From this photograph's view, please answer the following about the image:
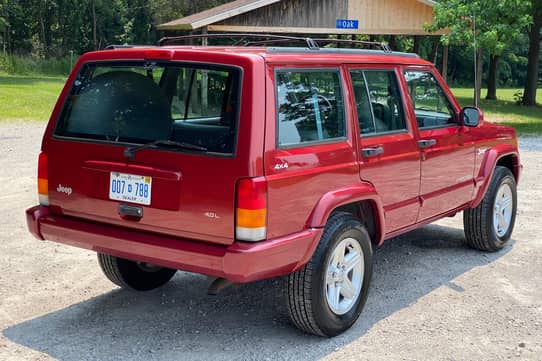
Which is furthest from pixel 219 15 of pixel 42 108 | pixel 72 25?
pixel 72 25

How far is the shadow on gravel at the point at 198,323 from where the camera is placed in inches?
168

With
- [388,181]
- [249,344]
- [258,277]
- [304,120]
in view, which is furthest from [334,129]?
[249,344]

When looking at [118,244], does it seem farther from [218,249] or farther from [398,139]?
[398,139]

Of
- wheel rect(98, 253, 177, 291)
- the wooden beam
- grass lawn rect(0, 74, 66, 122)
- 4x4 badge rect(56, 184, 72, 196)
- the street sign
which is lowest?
wheel rect(98, 253, 177, 291)

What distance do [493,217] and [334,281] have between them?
2669 mm

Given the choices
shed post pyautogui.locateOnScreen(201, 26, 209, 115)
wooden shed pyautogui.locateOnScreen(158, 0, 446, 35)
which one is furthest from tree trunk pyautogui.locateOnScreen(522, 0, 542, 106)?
shed post pyautogui.locateOnScreen(201, 26, 209, 115)

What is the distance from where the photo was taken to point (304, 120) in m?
4.26

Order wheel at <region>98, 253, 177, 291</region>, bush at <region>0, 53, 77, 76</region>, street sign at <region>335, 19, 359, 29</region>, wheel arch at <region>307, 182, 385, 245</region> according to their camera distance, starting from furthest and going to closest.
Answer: bush at <region>0, 53, 77, 76</region> → street sign at <region>335, 19, 359, 29</region> → wheel at <region>98, 253, 177, 291</region> → wheel arch at <region>307, 182, 385, 245</region>

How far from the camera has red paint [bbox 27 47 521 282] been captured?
3828 mm

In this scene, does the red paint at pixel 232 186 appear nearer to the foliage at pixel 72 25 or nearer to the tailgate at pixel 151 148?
the tailgate at pixel 151 148

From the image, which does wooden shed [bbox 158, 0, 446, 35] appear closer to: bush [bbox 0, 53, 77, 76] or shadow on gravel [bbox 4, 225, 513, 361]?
bush [bbox 0, 53, 77, 76]

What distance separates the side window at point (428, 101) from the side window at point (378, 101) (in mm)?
237

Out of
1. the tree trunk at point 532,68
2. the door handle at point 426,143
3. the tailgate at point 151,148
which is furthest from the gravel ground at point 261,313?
the tree trunk at point 532,68

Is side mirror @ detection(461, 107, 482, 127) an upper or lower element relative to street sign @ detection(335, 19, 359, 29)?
Result: lower
